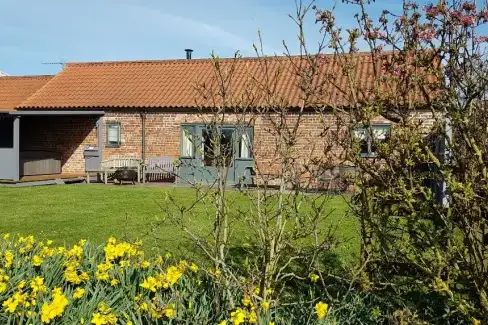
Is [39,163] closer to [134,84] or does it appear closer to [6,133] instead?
[6,133]

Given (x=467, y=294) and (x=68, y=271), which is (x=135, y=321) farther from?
(x=467, y=294)

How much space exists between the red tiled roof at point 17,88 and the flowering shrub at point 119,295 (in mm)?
21564

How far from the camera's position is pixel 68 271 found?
4.21 m

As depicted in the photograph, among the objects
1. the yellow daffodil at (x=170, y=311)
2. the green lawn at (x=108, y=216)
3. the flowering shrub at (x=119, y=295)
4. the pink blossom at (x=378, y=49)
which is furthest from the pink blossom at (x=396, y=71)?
the yellow daffodil at (x=170, y=311)

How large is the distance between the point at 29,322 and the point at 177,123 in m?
18.2

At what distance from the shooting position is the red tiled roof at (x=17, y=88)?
24812mm

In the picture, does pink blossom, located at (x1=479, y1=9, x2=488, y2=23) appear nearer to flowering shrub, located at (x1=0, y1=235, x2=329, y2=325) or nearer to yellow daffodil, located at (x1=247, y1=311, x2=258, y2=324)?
flowering shrub, located at (x1=0, y1=235, x2=329, y2=325)

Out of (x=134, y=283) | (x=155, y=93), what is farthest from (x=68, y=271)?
(x=155, y=93)

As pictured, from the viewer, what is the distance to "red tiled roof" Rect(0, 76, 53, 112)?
2481cm

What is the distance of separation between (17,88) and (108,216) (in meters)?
17.9

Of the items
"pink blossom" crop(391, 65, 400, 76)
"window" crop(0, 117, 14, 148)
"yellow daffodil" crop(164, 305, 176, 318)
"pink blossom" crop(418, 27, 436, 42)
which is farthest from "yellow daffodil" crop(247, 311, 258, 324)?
"window" crop(0, 117, 14, 148)

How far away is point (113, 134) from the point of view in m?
22.3

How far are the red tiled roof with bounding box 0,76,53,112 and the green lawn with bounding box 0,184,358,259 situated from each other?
8.38 meters

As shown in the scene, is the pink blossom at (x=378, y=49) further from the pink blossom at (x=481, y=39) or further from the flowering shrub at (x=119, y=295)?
the flowering shrub at (x=119, y=295)
